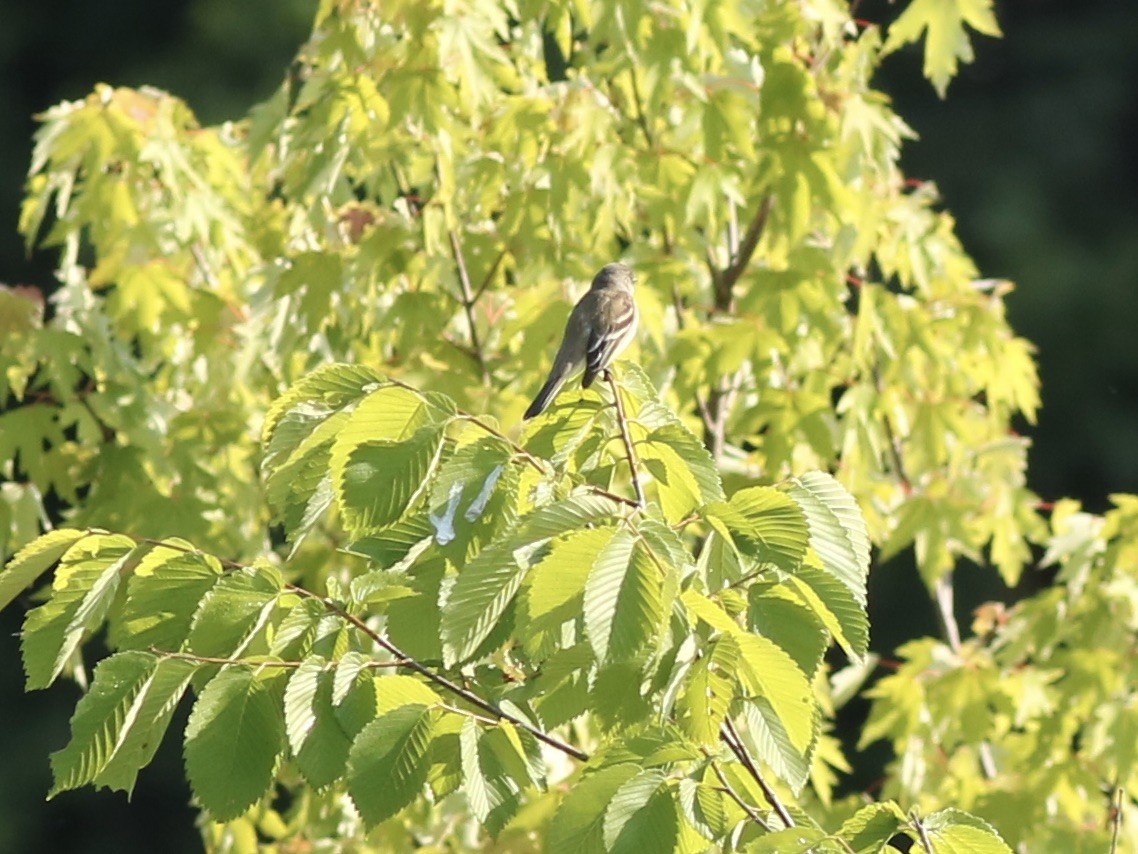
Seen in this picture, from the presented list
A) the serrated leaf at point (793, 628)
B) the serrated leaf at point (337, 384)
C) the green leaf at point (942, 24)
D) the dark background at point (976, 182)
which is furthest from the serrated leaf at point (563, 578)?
the dark background at point (976, 182)

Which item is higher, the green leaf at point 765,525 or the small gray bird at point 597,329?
the small gray bird at point 597,329

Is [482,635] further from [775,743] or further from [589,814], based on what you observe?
[775,743]

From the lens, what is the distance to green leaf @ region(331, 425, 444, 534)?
1.93 m

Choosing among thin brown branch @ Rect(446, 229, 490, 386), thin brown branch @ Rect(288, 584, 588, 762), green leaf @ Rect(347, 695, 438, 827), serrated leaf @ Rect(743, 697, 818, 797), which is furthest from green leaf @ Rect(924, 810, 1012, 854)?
thin brown branch @ Rect(446, 229, 490, 386)

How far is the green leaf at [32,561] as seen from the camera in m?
Result: 1.96

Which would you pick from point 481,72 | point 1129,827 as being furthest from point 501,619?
point 1129,827

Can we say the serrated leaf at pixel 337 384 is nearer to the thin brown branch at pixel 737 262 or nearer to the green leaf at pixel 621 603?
the green leaf at pixel 621 603

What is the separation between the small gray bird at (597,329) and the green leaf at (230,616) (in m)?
1.64

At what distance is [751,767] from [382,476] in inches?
21.1

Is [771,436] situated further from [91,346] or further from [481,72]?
[91,346]

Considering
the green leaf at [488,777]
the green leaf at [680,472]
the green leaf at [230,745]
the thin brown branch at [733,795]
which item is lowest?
the thin brown branch at [733,795]

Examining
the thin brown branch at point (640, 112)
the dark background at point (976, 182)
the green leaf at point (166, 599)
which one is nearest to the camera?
the green leaf at point (166, 599)

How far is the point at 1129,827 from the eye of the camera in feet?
14.2

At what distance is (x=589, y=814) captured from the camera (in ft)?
6.19
